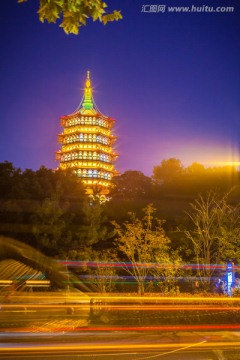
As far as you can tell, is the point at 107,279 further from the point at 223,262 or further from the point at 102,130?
the point at 102,130

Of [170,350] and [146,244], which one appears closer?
[170,350]

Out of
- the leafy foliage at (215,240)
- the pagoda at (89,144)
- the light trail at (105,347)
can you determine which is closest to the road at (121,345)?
the light trail at (105,347)

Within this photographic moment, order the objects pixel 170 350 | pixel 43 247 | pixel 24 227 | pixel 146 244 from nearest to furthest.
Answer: pixel 170 350 < pixel 146 244 < pixel 43 247 < pixel 24 227

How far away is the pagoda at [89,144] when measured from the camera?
211ft

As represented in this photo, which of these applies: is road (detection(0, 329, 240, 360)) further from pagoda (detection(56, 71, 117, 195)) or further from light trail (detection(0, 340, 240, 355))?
pagoda (detection(56, 71, 117, 195))

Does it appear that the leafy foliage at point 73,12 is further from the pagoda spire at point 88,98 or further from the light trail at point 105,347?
the pagoda spire at point 88,98

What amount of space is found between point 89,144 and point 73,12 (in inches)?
2424

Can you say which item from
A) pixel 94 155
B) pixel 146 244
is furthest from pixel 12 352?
pixel 94 155

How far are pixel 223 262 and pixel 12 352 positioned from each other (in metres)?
10.9

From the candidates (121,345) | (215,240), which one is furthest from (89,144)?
(121,345)

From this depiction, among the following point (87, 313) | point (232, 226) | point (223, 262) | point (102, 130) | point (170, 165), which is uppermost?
point (102, 130)

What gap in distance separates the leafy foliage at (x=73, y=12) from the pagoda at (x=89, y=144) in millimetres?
58047

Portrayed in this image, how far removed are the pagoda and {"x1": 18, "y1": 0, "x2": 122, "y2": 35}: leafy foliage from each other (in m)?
58.0

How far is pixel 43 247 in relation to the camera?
1928 cm
